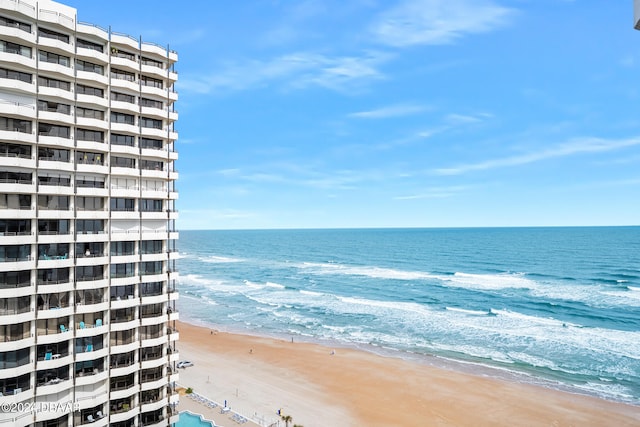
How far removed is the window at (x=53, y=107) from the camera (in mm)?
29047

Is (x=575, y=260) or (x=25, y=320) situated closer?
(x=25, y=320)

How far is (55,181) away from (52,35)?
9144 mm

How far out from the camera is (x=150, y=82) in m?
34.5

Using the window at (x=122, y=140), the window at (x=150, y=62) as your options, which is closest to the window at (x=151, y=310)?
the window at (x=122, y=140)

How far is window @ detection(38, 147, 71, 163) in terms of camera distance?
29156mm

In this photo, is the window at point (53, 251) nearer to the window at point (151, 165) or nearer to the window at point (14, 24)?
the window at point (151, 165)

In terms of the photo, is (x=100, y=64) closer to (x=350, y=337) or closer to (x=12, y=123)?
(x=12, y=123)

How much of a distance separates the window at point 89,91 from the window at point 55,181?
5.80 metres

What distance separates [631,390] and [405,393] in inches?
984

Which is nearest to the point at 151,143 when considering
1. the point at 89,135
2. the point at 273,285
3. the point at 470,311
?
the point at 89,135

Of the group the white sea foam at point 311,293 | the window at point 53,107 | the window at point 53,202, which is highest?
the window at point 53,107

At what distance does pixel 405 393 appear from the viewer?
52844 millimetres

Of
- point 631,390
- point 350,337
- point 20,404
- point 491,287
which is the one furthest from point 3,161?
point 491,287

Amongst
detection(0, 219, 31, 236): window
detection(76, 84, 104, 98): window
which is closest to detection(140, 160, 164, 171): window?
detection(76, 84, 104, 98): window
